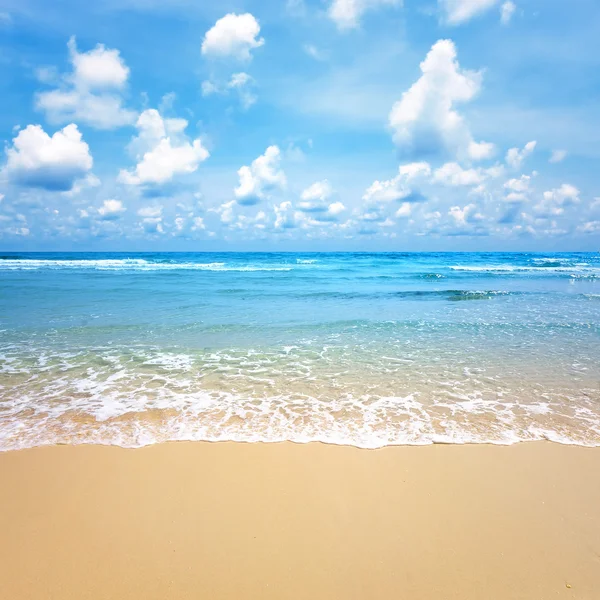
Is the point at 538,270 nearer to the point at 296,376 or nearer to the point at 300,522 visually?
the point at 296,376

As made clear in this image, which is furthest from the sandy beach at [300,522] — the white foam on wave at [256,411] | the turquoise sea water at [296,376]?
the turquoise sea water at [296,376]

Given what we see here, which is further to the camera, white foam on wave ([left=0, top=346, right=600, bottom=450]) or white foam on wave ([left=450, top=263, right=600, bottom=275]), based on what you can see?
white foam on wave ([left=450, top=263, right=600, bottom=275])

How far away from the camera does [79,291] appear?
61.2 ft

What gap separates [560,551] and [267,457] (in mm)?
2696

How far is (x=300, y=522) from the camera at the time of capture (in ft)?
10.4

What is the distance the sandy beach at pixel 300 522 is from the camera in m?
2.61

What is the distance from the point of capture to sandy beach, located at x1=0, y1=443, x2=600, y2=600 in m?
2.61

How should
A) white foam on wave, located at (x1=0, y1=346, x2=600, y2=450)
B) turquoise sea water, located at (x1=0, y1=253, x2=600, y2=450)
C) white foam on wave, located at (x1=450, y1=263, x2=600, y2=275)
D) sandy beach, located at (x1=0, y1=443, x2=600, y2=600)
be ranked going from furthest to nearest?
1. white foam on wave, located at (x1=450, y1=263, x2=600, y2=275)
2. turquoise sea water, located at (x1=0, y1=253, x2=600, y2=450)
3. white foam on wave, located at (x1=0, y1=346, x2=600, y2=450)
4. sandy beach, located at (x1=0, y1=443, x2=600, y2=600)

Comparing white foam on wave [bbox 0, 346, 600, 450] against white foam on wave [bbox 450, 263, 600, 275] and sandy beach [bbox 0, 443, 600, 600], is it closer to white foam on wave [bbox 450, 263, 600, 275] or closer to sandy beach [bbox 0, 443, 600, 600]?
sandy beach [bbox 0, 443, 600, 600]

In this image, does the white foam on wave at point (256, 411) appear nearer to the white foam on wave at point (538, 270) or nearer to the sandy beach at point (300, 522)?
the sandy beach at point (300, 522)

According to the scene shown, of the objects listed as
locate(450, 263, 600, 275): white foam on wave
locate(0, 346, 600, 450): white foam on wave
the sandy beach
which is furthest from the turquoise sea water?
locate(450, 263, 600, 275): white foam on wave

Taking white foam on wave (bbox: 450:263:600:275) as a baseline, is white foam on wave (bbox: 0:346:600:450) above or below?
below

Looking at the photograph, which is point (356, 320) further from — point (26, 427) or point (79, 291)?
point (79, 291)

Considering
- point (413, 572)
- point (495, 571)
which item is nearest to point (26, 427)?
point (413, 572)
